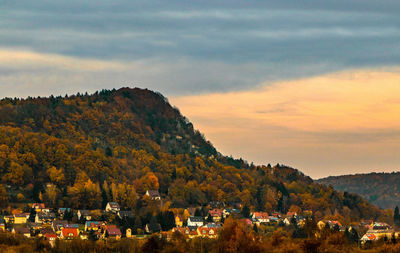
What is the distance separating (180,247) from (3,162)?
117958 mm

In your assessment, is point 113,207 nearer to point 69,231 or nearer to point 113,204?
point 113,204

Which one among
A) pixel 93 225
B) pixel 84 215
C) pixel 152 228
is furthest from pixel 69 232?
pixel 84 215

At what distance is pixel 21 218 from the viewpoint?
507 feet

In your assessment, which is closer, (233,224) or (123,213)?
(233,224)

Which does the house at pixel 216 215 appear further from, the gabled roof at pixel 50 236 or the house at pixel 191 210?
the gabled roof at pixel 50 236

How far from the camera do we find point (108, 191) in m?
193

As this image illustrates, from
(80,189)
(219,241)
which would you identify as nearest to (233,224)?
(219,241)

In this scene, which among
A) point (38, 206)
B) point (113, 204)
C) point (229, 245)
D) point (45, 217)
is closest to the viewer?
point (229, 245)

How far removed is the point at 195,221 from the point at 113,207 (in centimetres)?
1921

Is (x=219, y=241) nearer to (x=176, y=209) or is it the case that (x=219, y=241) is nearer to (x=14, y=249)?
(x=14, y=249)

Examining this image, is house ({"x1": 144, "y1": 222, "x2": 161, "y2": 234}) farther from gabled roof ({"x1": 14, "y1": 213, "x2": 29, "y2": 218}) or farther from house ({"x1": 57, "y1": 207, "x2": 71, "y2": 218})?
gabled roof ({"x1": 14, "y1": 213, "x2": 29, "y2": 218})

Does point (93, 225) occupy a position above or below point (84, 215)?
below

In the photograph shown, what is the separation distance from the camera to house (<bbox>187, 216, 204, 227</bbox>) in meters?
173

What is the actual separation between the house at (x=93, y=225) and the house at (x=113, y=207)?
2112 cm
